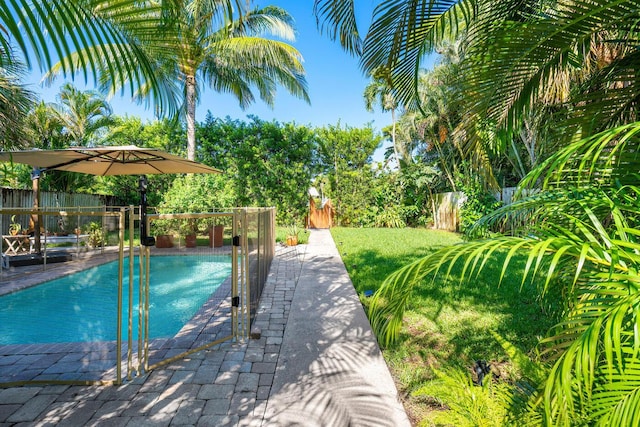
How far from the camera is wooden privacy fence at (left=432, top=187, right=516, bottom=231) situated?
566 inches

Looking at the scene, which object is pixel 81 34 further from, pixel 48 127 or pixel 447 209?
pixel 48 127

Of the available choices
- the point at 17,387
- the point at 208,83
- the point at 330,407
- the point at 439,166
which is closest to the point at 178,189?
the point at 208,83

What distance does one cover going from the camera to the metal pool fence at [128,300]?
9.48 ft

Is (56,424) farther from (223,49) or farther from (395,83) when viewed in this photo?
(223,49)

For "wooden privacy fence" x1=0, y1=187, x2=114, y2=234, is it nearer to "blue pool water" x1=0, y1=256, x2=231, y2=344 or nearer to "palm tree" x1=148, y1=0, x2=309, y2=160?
"blue pool water" x1=0, y1=256, x2=231, y2=344

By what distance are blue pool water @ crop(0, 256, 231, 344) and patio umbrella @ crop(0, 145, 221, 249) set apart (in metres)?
1.49

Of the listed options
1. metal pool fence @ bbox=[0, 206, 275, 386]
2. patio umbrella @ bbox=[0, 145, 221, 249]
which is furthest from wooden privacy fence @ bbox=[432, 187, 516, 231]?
patio umbrella @ bbox=[0, 145, 221, 249]

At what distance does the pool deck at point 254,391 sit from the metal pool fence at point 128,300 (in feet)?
0.80

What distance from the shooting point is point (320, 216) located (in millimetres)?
17344

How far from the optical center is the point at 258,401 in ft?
8.04

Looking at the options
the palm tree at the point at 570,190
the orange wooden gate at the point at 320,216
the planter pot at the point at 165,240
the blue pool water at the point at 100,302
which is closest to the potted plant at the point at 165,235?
the planter pot at the point at 165,240

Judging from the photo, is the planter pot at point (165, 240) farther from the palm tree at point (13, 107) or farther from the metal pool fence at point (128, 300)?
the palm tree at point (13, 107)

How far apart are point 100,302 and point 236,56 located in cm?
923

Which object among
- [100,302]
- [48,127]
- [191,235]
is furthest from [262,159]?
[100,302]
